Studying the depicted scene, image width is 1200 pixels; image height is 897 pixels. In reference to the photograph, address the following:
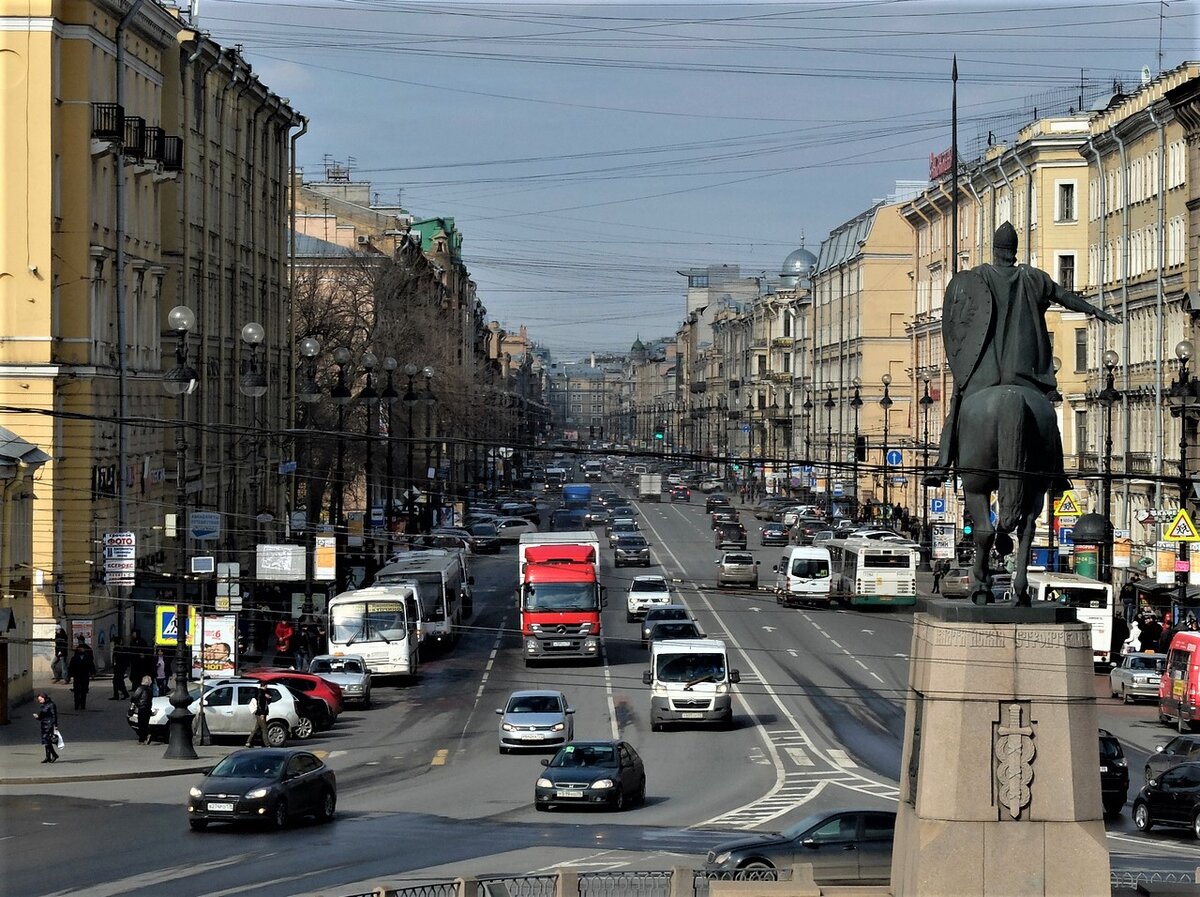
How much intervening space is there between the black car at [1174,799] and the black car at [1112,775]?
2004 mm

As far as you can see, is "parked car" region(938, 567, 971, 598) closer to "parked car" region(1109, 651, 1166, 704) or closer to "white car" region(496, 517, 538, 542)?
"parked car" region(1109, 651, 1166, 704)

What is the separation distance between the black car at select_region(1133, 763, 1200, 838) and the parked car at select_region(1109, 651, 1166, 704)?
668 inches

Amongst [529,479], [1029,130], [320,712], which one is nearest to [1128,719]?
[320,712]

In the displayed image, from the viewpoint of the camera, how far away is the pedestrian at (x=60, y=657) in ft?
155

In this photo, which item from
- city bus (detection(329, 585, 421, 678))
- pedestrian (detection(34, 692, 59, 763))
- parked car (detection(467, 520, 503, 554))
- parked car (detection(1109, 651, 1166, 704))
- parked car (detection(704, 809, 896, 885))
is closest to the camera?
parked car (detection(704, 809, 896, 885))

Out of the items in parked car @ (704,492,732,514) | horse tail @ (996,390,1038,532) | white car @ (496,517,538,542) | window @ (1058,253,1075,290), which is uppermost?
window @ (1058,253,1075,290)

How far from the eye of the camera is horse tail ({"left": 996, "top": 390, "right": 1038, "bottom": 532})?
17906 millimetres

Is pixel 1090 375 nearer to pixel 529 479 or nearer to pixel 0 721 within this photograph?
pixel 0 721

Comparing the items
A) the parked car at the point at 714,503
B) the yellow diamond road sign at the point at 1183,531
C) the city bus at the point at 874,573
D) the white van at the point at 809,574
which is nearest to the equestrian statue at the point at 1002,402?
the yellow diamond road sign at the point at 1183,531

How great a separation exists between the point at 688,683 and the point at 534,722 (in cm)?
467

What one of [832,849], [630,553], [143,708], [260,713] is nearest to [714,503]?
[630,553]

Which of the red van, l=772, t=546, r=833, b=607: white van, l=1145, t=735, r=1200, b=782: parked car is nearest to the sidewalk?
l=1145, t=735, r=1200, b=782: parked car

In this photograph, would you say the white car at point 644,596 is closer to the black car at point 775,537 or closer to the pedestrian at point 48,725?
the pedestrian at point 48,725

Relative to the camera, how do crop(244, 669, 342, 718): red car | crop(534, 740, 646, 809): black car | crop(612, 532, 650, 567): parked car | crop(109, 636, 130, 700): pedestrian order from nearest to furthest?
crop(534, 740, 646, 809): black car
crop(244, 669, 342, 718): red car
crop(109, 636, 130, 700): pedestrian
crop(612, 532, 650, 567): parked car
